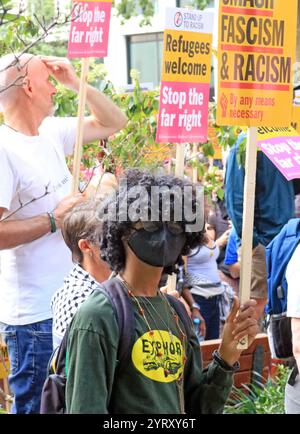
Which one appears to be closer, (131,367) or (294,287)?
(131,367)

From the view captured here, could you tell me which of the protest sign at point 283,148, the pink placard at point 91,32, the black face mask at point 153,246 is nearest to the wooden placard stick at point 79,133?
the pink placard at point 91,32

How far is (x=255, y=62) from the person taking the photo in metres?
3.71

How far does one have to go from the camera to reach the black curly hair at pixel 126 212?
9.05 ft

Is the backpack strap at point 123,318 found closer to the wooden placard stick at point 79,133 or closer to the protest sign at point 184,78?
the wooden placard stick at point 79,133

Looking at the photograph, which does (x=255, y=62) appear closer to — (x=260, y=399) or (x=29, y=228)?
(x=29, y=228)

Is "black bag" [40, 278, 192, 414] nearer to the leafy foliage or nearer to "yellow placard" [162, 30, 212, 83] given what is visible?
"yellow placard" [162, 30, 212, 83]

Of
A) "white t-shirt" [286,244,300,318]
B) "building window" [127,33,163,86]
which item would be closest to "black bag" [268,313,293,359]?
"white t-shirt" [286,244,300,318]

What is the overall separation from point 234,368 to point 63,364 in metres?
0.56

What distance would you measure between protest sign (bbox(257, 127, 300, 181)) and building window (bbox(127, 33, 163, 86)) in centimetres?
1919

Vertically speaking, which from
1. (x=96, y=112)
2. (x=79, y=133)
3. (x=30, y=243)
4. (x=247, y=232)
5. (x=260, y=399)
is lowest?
(x=260, y=399)

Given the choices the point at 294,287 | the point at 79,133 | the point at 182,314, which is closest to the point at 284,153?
the point at 79,133

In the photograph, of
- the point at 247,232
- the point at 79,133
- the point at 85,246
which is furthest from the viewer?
the point at 79,133

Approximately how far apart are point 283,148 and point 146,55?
2006 centimetres

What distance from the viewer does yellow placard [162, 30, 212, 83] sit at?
4.85 metres
